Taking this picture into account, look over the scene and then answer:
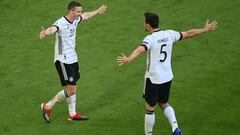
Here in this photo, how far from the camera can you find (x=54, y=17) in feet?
56.1

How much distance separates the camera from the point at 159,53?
9711 millimetres

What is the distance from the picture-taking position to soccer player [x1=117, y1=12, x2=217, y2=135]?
31.4ft

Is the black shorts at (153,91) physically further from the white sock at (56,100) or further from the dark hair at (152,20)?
the white sock at (56,100)

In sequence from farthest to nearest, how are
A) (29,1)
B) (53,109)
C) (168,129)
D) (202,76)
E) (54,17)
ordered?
A: (29,1) → (54,17) → (202,76) → (53,109) → (168,129)

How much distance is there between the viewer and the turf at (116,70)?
11.2 m

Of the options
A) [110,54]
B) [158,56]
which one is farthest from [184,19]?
[158,56]

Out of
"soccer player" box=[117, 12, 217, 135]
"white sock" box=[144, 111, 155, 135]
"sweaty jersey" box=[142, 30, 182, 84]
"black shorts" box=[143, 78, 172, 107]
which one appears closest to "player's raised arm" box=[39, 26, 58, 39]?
"soccer player" box=[117, 12, 217, 135]

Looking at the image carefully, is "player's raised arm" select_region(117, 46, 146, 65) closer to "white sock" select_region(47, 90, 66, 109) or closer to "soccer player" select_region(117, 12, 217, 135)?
"soccer player" select_region(117, 12, 217, 135)

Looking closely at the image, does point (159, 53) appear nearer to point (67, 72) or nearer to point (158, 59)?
point (158, 59)

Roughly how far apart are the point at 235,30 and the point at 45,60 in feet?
19.6

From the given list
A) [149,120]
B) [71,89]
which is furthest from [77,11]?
[149,120]

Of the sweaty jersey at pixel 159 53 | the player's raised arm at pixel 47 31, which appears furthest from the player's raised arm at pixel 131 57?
the player's raised arm at pixel 47 31

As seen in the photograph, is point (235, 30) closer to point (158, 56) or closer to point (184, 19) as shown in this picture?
point (184, 19)

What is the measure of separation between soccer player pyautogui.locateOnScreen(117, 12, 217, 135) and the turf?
828mm
